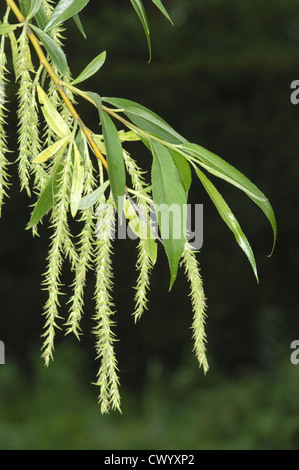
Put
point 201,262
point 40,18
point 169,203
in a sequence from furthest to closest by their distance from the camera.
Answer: point 201,262 < point 40,18 < point 169,203

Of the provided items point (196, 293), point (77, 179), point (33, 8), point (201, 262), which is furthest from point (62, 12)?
point (201, 262)

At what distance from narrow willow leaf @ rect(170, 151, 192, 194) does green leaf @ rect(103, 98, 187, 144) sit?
0.8 inches

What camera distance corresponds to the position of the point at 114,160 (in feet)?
1.45

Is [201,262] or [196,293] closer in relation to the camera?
[196,293]

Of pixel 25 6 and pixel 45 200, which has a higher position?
pixel 25 6

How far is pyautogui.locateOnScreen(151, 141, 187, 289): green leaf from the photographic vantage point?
0.43m

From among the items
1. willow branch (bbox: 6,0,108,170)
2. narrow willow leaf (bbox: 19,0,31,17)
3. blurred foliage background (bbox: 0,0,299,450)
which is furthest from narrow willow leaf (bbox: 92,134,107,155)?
blurred foliage background (bbox: 0,0,299,450)

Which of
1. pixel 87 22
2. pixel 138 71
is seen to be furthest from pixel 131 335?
pixel 87 22

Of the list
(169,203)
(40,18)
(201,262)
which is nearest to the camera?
(169,203)

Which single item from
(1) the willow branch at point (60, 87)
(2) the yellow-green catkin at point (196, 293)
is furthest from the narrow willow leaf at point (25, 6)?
(2) the yellow-green catkin at point (196, 293)

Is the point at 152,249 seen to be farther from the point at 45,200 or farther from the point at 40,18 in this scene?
the point at 40,18

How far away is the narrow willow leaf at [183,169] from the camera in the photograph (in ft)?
1.59

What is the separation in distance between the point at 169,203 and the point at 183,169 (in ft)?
0.18

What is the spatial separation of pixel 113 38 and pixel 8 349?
3.88ft
